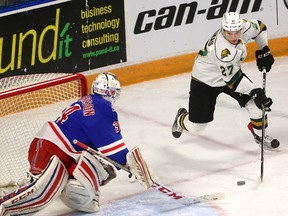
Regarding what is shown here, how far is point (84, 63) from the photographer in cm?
714

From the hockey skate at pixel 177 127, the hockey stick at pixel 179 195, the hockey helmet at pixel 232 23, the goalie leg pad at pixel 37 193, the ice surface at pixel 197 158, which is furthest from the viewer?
the hockey skate at pixel 177 127

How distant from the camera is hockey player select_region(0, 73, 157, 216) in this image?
15.6ft

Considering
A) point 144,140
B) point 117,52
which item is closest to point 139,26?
point 117,52

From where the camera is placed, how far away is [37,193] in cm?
471

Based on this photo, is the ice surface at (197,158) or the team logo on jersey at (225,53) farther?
the team logo on jersey at (225,53)

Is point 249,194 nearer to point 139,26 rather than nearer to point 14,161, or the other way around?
point 14,161

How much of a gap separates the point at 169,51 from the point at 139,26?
1.19 feet

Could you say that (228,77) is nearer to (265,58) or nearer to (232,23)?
(232,23)

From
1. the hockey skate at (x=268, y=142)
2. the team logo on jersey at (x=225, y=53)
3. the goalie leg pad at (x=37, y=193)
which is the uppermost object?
the team logo on jersey at (x=225, y=53)

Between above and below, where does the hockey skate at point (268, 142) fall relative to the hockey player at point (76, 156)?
below

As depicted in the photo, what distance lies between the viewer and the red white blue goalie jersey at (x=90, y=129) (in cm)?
477

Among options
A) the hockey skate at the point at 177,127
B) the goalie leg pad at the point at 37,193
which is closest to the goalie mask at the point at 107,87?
the goalie leg pad at the point at 37,193

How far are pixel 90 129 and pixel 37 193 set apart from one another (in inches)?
17.1

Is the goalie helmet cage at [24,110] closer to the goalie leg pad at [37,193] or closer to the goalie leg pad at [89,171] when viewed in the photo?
the goalie leg pad at [37,193]
